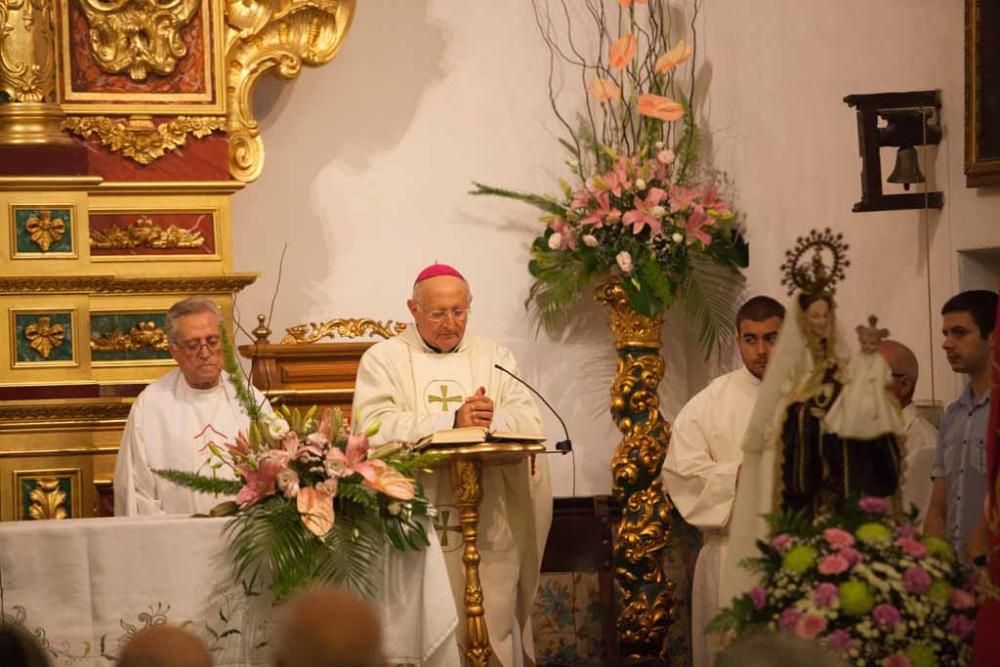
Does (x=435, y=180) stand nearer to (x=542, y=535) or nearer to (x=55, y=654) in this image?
(x=542, y=535)

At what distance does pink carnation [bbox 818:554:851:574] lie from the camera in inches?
221

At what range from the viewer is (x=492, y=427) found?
25.3 feet

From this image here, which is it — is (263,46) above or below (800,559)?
above

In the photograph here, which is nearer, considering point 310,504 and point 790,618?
point 790,618

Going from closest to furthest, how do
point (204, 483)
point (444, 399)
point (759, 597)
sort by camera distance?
1. point (759, 597)
2. point (204, 483)
3. point (444, 399)

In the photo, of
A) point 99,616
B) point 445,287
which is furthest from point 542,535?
point 99,616

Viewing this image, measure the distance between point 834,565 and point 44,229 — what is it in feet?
13.9

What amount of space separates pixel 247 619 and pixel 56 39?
3511 mm

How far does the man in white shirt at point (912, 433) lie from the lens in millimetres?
7410

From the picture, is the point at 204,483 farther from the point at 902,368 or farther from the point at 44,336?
the point at 902,368

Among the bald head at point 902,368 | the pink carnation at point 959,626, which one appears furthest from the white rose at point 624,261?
the pink carnation at point 959,626

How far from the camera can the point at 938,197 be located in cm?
791

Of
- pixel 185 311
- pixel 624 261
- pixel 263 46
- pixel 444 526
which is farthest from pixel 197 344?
pixel 624 261

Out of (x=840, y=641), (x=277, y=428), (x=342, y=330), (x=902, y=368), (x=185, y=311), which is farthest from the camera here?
(x=342, y=330)
